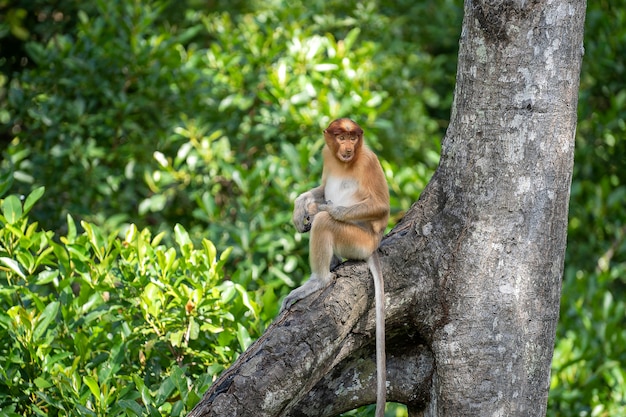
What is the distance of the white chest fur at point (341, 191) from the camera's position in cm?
360

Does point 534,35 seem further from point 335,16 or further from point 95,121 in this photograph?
point 335,16

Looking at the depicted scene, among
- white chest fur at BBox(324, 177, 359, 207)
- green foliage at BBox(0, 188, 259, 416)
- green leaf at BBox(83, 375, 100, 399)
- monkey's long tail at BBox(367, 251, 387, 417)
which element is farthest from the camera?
white chest fur at BBox(324, 177, 359, 207)

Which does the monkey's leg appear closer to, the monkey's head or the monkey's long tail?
the monkey's head

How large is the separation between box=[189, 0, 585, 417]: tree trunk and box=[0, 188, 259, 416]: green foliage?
56 cm

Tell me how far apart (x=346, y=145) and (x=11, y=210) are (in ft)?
4.53

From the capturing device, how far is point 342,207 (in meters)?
3.51

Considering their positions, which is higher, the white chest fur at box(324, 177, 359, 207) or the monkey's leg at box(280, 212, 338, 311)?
the white chest fur at box(324, 177, 359, 207)

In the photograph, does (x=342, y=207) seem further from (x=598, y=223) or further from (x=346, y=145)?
(x=598, y=223)

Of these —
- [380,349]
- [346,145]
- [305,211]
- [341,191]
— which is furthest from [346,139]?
[380,349]

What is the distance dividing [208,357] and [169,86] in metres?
2.96

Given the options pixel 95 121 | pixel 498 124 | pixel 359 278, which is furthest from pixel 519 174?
pixel 95 121

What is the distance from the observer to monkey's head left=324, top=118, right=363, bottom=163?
3506 millimetres

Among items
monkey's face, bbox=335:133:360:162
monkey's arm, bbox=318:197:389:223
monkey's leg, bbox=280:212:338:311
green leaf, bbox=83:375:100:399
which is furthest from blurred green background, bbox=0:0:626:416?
monkey's face, bbox=335:133:360:162

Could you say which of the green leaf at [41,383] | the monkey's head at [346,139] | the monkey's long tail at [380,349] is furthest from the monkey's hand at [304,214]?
the green leaf at [41,383]
